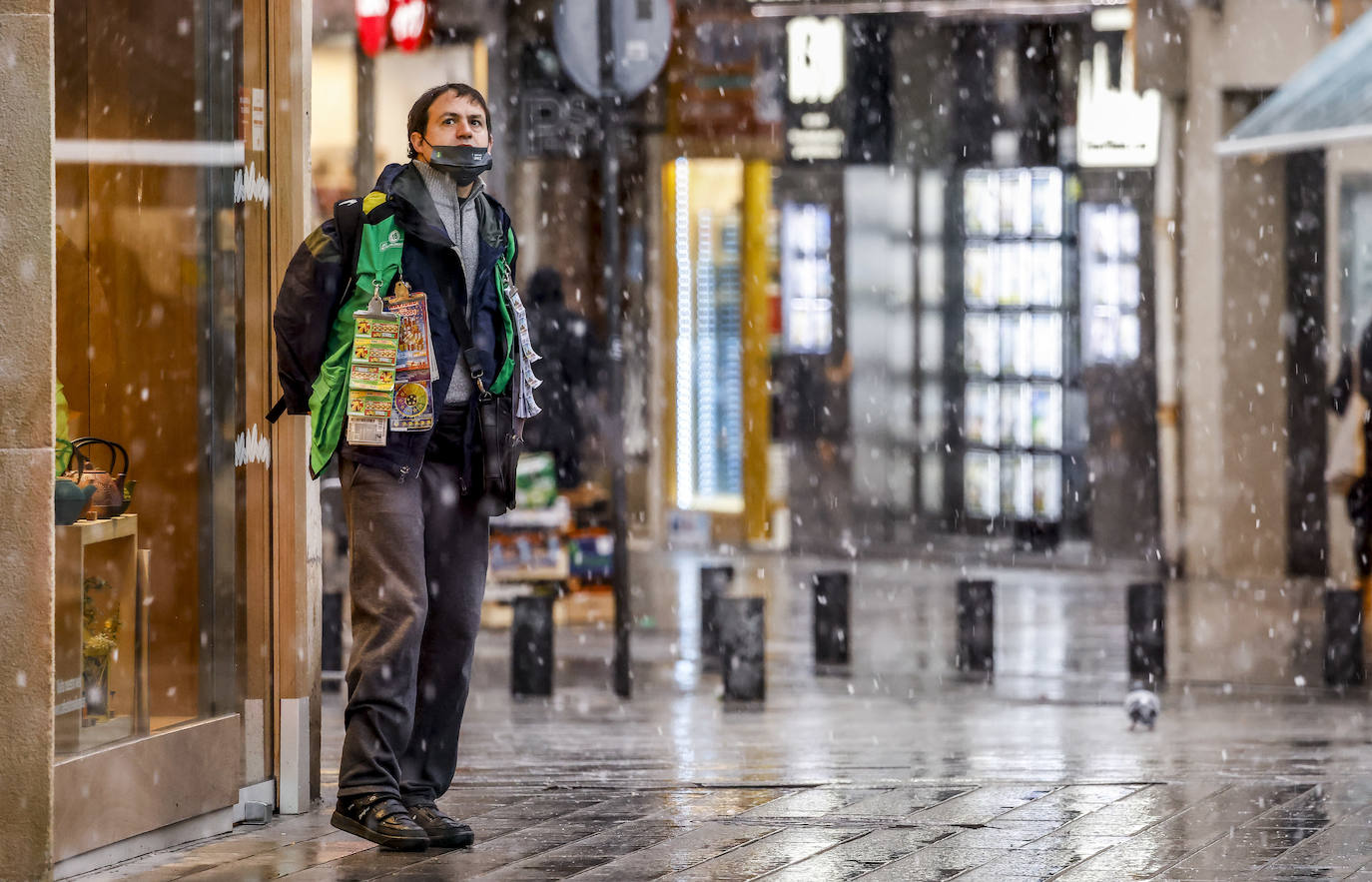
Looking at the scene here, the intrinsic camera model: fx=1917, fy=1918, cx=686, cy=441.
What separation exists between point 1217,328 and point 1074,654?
187 inches

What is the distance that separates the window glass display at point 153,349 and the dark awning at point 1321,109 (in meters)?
5.63

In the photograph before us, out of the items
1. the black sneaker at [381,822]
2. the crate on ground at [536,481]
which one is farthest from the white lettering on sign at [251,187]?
the crate on ground at [536,481]

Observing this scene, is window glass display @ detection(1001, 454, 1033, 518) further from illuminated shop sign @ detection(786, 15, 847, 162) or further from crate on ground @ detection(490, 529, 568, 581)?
crate on ground @ detection(490, 529, 568, 581)

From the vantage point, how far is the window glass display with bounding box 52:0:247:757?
4.79 m

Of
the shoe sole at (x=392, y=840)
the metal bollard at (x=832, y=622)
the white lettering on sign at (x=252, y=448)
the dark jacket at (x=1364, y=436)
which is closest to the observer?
the shoe sole at (x=392, y=840)

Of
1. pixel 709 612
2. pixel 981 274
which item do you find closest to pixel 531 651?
pixel 709 612

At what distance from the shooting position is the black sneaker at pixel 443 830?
4.69 metres

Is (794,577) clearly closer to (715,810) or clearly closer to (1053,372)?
(1053,372)

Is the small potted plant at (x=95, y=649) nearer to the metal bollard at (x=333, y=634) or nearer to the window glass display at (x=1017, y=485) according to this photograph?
the metal bollard at (x=333, y=634)

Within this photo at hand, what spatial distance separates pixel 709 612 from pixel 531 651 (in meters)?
1.44

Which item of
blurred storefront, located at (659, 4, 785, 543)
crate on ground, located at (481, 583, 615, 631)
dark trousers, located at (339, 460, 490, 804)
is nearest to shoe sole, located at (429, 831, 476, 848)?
dark trousers, located at (339, 460, 490, 804)

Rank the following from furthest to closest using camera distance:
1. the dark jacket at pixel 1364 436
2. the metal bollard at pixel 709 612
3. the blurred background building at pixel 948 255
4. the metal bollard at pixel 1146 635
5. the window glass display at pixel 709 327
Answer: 1. the window glass display at pixel 709 327
2. the blurred background building at pixel 948 255
3. the dark jacket at pixel 1364 436
4. the metal bollard at pixel 709 612
5. the metal bollard at pixel 1146 635

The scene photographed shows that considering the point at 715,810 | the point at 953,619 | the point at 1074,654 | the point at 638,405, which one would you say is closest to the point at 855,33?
the point at 638,405

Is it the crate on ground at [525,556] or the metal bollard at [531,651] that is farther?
the crate on ground at [525,556]
